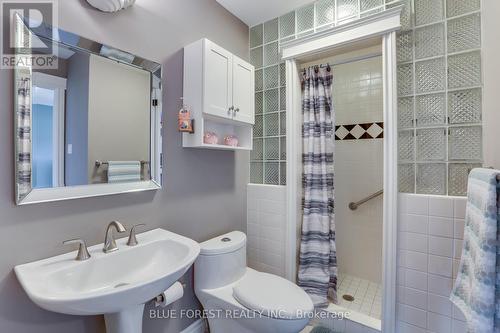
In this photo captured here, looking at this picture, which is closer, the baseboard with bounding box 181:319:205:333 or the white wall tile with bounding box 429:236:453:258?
the white wall tile with bounding box 429:236:453:258

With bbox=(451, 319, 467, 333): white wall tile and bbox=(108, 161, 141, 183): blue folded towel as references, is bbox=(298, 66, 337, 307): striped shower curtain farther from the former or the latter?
bbox=(108, 161, 141, 183): blue folded towel

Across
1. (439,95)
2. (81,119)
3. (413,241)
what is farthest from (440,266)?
(81,119)

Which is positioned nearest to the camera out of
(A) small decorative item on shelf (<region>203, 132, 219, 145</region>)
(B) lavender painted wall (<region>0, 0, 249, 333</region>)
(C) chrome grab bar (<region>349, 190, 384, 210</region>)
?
(B) lavender painted wall (<region>0, 0, 249, 333</region>)

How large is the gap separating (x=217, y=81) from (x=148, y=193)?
2.63 feet

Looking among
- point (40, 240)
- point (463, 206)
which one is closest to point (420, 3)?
point (463, 206)

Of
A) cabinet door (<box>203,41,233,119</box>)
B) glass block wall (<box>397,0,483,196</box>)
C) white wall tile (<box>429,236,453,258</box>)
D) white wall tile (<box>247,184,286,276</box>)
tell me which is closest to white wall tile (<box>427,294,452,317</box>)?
white wall tile (<box>429,236,453,258</box>)

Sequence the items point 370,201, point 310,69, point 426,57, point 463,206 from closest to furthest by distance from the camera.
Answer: point 463,206 → point 426,57 → point 310,69 → point 370,201

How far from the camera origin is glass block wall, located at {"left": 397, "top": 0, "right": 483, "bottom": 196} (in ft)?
4.17

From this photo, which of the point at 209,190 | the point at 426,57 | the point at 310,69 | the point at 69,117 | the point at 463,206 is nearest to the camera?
the point at 69,117

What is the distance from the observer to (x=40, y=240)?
3.27ft

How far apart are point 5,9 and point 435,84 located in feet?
6.66

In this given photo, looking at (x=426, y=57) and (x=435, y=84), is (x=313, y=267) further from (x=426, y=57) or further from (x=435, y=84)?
(x=426, y=57)

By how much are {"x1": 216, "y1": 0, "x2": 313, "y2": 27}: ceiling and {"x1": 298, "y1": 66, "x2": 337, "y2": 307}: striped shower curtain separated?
0.49m

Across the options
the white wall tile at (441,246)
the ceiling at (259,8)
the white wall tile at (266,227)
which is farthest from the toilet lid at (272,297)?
the ceiling at (259,8)
